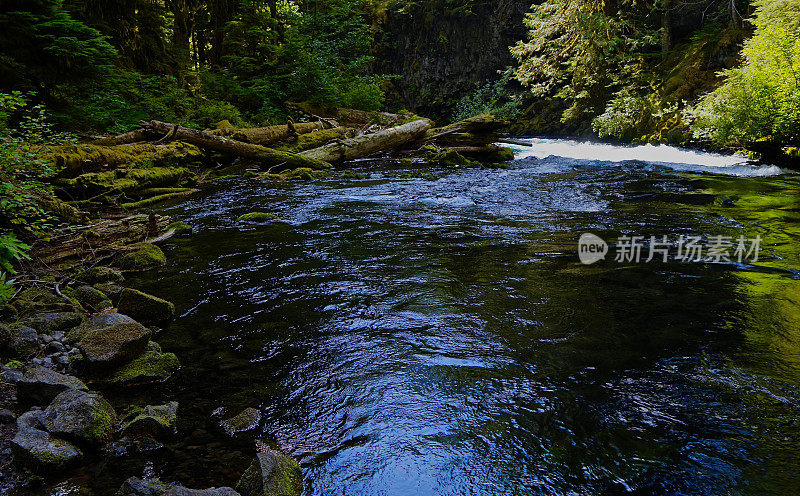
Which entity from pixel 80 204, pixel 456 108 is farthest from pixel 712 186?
pixel 456 108

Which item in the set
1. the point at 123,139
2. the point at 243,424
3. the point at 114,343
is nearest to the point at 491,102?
the point at 123,139

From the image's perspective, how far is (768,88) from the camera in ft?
29.5

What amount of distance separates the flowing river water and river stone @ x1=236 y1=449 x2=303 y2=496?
0.42 feet

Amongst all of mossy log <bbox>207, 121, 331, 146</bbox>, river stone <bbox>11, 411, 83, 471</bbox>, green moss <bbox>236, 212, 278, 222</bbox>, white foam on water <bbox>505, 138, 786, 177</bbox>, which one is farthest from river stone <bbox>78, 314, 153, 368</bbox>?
white foam on water <bbox>505, 138, 786, 177</bbox>

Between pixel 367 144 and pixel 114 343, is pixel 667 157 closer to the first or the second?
pixel 367 144

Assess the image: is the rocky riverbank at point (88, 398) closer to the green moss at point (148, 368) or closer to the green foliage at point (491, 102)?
the green moss at point (148, 368)

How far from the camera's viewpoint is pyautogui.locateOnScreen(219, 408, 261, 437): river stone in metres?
2.62

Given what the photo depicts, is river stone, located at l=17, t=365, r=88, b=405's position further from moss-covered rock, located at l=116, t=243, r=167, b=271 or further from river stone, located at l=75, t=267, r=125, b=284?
moss-covered rock, located at l=116, t=243, r=167, b=271

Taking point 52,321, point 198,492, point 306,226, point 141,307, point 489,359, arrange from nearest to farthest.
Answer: point 198,492
point 489,359
point 52,321
point 141,307
point 306,226

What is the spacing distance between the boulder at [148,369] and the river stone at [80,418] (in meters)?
0.50

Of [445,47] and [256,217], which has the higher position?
[445,47]

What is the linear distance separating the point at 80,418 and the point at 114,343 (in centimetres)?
92

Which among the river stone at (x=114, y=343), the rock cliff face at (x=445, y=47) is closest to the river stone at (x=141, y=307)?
the river stone at (x=114, y=343)

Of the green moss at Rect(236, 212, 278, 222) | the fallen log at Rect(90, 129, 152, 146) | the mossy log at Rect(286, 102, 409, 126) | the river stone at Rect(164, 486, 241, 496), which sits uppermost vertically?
the mossy log at Rect(286, 102, 409, 126)
